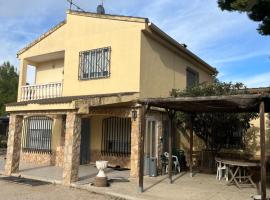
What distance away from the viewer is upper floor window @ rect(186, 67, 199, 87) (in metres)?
18.8

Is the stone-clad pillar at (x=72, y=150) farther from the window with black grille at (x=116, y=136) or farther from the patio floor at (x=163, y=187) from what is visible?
the window with black grille at (x=116, y=136)

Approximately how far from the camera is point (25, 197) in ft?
31.8

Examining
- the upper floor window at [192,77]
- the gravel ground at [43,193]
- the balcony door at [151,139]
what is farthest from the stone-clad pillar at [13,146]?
the upper floor window at [192,77]

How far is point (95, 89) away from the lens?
15.3 metres

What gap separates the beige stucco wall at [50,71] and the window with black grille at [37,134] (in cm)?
249

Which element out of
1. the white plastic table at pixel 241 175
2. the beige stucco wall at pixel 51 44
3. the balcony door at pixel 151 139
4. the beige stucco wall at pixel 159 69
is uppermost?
the beige stucco wall at pixel 51 44

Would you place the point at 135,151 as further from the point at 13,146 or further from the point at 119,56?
the point at 13,146

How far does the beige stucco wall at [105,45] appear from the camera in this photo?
46.6 feet

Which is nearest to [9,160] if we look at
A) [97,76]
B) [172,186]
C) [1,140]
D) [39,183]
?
[39,183]

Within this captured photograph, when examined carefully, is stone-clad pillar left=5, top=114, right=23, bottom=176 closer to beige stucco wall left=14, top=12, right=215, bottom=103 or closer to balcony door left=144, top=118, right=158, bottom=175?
beige stucco wall left=14, top=12, right=215, bottom=103

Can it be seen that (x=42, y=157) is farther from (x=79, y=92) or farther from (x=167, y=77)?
(x=167, y=77)

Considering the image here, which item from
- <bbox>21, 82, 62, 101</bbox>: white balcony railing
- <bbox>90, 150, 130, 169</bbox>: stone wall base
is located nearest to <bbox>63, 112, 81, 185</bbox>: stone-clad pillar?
<bbox>90, 150, 130, 169</bbox>: stone wall base

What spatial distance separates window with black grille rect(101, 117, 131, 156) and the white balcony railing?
10.2 ft

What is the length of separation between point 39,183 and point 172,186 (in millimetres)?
Result: 4793
